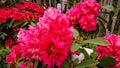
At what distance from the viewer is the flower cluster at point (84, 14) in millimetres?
2094

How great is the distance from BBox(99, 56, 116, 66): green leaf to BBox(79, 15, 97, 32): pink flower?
56cm

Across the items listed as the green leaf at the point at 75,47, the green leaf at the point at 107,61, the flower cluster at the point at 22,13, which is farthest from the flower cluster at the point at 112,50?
the flower cluster at the point at 22,13

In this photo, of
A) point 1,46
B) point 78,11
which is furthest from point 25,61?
point 1,46

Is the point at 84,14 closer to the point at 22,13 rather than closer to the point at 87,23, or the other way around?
the point at 87,23

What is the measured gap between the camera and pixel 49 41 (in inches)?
54.9

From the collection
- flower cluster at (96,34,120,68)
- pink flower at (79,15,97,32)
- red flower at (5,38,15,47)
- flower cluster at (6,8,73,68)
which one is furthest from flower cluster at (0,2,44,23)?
flower cluster at (6,8,73,68)

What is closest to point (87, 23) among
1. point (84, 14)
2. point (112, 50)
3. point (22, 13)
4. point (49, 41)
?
point (84, 14)

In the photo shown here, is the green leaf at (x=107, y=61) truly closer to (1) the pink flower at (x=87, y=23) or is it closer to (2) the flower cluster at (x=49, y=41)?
(2) the flower cluster at (x=49, y=41)

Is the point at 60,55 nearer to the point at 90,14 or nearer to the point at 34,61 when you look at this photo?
the point at 34,61

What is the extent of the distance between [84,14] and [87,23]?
7cm

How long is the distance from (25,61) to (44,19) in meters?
0.23

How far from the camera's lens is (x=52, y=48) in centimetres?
140

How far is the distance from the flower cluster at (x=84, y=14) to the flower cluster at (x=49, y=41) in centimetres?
63

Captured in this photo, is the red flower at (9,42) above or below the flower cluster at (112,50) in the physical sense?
below
